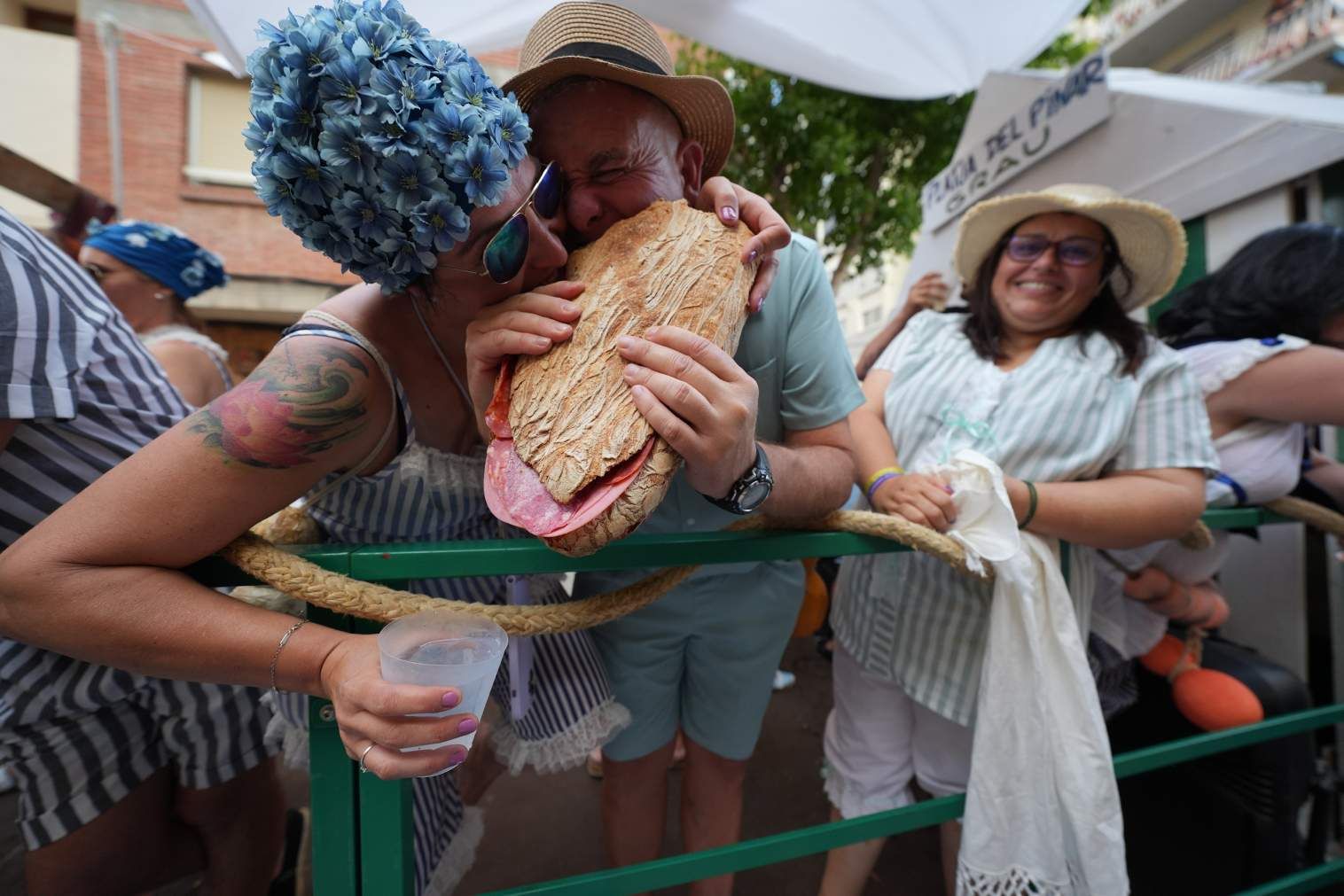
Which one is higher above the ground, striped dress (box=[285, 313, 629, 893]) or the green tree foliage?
the green tree foliage

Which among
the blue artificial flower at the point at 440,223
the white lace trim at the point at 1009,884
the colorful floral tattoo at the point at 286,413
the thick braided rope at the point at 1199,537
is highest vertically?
the blue artificial flower at the point at 440,223

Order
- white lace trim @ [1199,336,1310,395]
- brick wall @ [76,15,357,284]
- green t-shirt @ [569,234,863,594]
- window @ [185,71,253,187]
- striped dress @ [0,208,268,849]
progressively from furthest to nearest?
window @ [185,71,253,187], brick wall @ [76,15,357,284], white lace trim @ [1199,336,1310,395], green t-shirt @ [569,234,863,594], striped dress @ [0,208,268,849]

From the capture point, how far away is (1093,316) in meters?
1.74

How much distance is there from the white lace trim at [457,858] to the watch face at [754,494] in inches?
45.1

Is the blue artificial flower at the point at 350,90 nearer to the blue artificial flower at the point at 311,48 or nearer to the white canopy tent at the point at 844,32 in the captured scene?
the blue artificial flower at the point at 311,48

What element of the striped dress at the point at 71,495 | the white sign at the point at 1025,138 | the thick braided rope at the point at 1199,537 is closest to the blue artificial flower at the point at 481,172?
the striped dress at the point at 71,495

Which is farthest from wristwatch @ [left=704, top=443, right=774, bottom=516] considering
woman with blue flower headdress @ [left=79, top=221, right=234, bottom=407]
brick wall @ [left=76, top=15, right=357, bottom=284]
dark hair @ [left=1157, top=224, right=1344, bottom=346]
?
brick wall @ [left=76, top=15, right=357, bottom=284]

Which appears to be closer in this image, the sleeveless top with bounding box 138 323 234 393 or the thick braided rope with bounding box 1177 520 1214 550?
the thick braided rope with bounding box 1177 520 1214 550

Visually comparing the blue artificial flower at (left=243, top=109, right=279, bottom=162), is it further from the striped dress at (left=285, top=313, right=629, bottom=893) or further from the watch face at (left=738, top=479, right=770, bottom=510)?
the watch face at (left=738, top=479, right=770, bottom=510)

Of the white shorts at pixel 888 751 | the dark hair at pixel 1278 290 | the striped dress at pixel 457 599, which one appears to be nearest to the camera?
the striped dress at pixel 457 599

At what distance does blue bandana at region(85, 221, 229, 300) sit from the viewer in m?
2.51

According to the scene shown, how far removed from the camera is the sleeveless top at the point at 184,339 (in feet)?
8.23

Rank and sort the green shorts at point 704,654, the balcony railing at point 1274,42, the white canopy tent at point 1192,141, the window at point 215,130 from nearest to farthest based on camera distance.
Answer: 1. the green shorts at point 704,654
2. the white canopy tent at point 1192,141
3. the window at point 215,130
4. the balcony railing at point 1274,42

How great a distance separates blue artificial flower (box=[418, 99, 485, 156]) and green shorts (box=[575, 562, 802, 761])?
3.20ft
